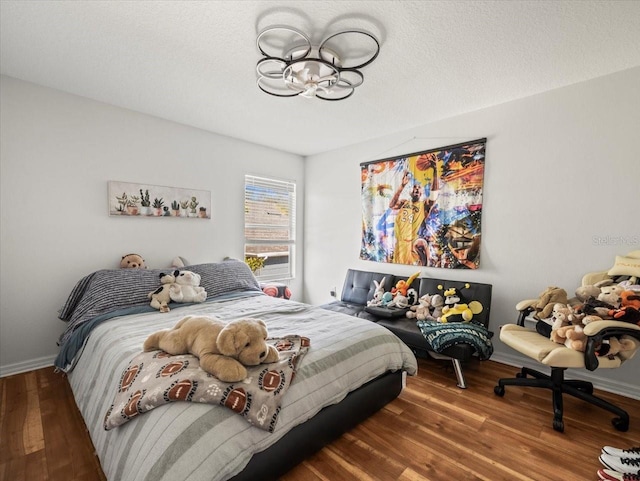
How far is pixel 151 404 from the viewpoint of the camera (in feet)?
3.76

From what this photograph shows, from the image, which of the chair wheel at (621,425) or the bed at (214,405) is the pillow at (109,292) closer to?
the bed at (214,405)

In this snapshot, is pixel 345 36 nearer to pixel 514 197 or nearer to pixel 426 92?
pixel 426 92

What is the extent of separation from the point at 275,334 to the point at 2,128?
2.79m

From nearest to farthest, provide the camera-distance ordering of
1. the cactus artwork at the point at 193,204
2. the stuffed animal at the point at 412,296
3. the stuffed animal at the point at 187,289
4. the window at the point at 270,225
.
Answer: the stuffed animal at the point at 187,289
the stuffed animal at the point at 412,296
the cactus artwork at the point at 193,204
the window at the point at 270,225

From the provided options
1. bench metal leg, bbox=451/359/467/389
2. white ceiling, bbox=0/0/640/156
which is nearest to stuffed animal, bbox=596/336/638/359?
bench metal leg, bbox=451/359/467/389

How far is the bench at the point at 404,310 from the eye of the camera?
7.61ft

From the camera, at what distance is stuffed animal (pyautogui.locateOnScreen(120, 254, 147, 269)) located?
9.23ft

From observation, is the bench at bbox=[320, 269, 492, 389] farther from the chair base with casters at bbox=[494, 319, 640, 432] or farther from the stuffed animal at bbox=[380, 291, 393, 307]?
the chair base with casters at bbox=[494, 319, 640, 432]

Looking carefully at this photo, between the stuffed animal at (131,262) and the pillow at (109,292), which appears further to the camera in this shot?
the stuffed animal at (131,262)

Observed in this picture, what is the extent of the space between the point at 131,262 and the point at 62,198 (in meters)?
0.80

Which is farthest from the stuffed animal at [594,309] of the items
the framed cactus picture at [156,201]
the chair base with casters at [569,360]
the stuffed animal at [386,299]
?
the framed cactus picture at [156,201]

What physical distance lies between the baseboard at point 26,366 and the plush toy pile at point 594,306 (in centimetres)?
416

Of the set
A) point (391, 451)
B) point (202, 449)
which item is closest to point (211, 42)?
point (202, 449)

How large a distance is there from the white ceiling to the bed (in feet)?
5.48
